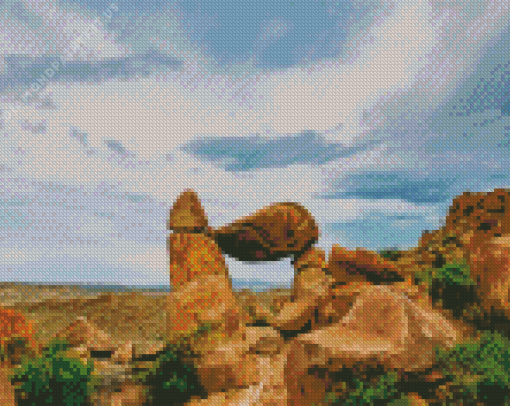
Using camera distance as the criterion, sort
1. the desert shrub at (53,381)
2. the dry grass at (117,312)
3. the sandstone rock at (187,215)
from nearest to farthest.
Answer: the desert shrub at (53,381)
the sandstone rock at (187,215)
the dry grass at (117,312)

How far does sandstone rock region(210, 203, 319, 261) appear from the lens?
1709 cm

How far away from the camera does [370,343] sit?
322 inches

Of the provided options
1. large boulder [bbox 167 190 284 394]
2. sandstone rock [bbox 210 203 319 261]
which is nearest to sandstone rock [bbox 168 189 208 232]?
large boulder [bbox 167 190 284 394]

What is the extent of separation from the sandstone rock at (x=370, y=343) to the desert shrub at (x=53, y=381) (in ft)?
15.0

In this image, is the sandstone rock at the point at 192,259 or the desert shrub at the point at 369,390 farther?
the sandstone rock at the point at 192,259

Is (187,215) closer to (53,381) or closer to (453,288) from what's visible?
(53,381)

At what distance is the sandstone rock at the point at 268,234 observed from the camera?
56.1 ft

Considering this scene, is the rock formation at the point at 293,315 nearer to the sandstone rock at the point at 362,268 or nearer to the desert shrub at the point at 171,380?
the sandstone rock at the point at 362,268

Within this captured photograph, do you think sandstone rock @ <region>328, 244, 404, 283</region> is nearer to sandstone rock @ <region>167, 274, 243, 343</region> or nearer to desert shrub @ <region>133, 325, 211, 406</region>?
sandstone rock @ <region>167, 274, 243, 343</region>

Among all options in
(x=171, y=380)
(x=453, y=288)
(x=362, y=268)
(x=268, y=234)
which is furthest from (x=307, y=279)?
(x=171, y=380)

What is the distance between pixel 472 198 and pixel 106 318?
22715 mm

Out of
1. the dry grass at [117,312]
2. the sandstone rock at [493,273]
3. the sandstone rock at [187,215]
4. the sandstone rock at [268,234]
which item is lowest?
the dry grass at [117,312]

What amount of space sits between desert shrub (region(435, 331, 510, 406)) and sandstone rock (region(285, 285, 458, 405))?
0.31 meters

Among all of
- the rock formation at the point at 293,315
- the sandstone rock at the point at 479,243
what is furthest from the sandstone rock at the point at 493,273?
the rock formation at the point at 293,315
